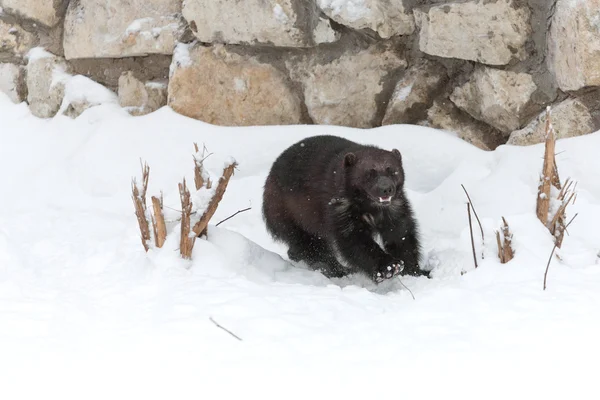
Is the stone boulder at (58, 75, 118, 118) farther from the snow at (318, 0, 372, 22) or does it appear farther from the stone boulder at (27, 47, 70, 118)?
the snow at (318, 0, 372, 22)

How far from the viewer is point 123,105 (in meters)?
4.91

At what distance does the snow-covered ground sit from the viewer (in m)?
1.93

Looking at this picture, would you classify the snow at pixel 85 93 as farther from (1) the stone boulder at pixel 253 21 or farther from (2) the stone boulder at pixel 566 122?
(2) the stone boulder at pixel 566 122

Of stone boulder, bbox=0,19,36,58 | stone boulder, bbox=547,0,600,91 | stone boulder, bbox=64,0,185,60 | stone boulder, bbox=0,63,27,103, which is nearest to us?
stone boulder, bbox=547,0,600,91

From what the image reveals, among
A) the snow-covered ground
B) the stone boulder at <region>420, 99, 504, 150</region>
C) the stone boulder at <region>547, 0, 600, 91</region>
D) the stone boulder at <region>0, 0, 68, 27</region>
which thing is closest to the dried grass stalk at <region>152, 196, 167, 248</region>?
the snow-covered ground

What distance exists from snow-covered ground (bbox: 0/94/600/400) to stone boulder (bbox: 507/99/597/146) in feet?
0.26

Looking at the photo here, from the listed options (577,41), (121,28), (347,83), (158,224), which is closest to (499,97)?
(577,41)

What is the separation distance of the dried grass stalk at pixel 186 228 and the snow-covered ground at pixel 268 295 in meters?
0.04

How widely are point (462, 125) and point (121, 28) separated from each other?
237cm

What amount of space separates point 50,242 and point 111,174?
3.43ft

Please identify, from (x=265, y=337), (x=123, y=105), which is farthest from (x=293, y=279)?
(x=123, y=105)

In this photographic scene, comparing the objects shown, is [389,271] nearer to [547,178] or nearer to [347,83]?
[547,178]

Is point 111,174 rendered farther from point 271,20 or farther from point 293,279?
point 293,279

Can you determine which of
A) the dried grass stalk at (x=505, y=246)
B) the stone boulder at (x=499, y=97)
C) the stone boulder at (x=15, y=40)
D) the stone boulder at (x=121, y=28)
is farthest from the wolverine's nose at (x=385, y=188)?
the stone boulder at (x=15, y=40)
